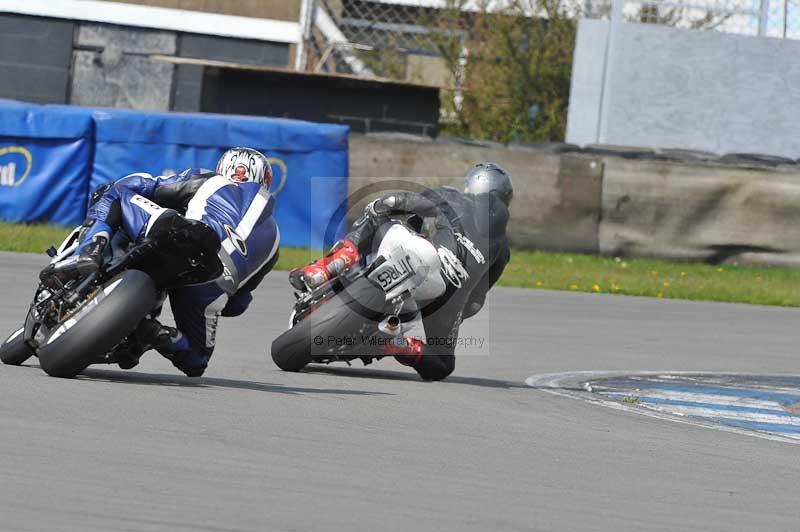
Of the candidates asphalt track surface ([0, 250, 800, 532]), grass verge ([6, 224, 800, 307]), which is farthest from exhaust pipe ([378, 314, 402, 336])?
grass verge ([6, 224, 800, 307])

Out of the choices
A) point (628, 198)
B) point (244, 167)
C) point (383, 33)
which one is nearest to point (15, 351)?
point (244, 167)

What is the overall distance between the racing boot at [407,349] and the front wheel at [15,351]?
1.97 metres

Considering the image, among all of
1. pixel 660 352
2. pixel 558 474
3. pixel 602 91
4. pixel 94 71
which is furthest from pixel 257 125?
pixel 558 474

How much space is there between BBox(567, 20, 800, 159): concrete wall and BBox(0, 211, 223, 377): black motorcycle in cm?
1382

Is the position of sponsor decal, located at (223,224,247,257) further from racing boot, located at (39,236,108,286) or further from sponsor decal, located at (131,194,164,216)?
racing boot, located at (39,236,108,286)

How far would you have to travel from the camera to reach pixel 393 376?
347 inches

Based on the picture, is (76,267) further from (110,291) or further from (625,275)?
(625,275)

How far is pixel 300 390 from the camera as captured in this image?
7.43 m

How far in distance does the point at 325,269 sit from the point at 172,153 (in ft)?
28.8

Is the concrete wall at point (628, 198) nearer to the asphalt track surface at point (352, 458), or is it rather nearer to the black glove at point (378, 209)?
the asphalt track surface at point (352, 458)

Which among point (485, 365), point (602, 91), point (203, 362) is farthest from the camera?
point (602, 91)

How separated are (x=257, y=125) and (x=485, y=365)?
7693 millimetres

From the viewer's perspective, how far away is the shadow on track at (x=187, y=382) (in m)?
7.11

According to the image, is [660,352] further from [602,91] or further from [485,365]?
[602,91]
